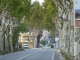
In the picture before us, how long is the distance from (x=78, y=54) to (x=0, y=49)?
33.7m

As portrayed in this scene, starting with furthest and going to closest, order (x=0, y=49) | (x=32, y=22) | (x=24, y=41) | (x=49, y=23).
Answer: (x=24, y=41), (x=32, y=22), (x=49, y=23), (x=0, y=49)

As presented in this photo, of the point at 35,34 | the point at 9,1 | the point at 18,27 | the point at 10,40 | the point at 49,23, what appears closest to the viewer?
the point at 9,1

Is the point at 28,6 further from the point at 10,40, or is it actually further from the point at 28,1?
the point at 10,40

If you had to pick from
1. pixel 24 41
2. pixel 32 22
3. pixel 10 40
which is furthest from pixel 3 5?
pixel 24 41

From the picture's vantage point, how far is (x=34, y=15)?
74688 mm

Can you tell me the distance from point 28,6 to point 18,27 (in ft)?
34.5

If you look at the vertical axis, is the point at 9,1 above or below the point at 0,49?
above

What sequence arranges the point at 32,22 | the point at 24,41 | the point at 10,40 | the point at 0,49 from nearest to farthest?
the point at 0,49 → the point at 10,40 → the point at 32,22 → the point at 24,41

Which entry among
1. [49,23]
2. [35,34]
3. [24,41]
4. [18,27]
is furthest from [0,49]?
[24,41]

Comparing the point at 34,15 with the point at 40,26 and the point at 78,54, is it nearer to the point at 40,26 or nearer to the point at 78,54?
the point at 40,26

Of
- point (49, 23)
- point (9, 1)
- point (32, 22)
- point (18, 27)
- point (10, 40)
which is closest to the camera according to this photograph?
point (9, 1)

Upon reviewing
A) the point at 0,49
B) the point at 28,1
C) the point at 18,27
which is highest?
the point at 28,1

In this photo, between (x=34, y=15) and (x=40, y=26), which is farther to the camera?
(x=40, y=26)

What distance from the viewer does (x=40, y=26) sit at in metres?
84.9
